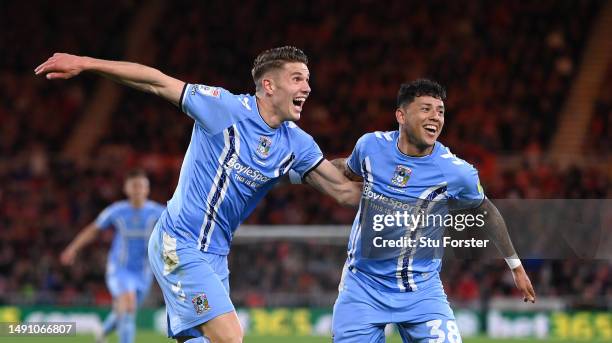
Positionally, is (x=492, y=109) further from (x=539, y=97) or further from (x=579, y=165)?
(x=579, y=165)

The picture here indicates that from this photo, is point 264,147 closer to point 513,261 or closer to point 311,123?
point 513,261

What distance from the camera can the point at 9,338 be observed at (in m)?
13.0

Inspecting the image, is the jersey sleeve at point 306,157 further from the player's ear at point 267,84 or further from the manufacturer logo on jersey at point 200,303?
the manufacturer logo on jersey at point 200,303

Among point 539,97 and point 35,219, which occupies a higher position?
point 539,97

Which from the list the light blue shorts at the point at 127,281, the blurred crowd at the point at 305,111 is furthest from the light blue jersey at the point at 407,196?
the blurred crowd at the point at 305,111

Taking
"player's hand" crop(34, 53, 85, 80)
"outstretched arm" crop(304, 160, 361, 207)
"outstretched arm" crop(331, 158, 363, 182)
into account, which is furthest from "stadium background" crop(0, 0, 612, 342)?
"player's hand" crop(34, 53, 85, 80)

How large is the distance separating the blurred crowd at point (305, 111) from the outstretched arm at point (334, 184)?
945 cm

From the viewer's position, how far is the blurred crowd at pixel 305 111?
17.2 meters

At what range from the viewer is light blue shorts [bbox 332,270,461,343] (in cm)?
668

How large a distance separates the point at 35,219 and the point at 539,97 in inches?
402

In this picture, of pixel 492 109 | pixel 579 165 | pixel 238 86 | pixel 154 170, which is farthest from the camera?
pixel 238 86

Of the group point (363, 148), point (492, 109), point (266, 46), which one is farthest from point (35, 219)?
point (363, 148)

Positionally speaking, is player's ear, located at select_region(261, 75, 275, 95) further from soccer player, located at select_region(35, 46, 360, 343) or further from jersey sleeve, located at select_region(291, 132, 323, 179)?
jersey sleeve, located at select_region(291, 132, 323, 179)

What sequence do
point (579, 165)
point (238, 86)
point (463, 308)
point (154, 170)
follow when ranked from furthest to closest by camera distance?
point (238, 86), point (154, 170), point (579, 165), point (463, 308)
